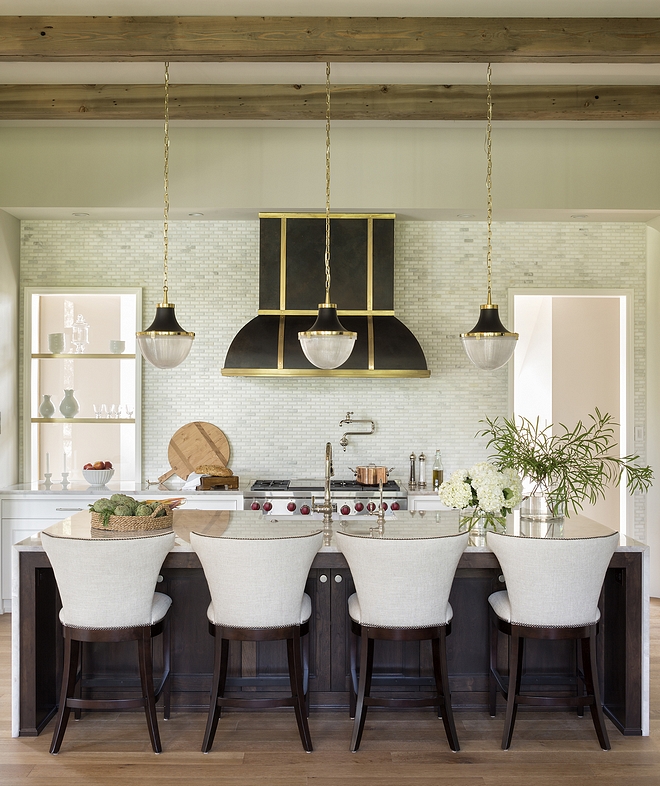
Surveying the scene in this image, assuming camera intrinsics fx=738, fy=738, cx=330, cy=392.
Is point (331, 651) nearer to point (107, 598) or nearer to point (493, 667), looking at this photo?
point (493, 667)

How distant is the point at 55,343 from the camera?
6.11 m

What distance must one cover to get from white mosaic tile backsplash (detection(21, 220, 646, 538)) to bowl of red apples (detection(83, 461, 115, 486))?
1.38 ft

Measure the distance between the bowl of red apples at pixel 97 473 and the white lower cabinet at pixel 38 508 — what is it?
0.22 metres

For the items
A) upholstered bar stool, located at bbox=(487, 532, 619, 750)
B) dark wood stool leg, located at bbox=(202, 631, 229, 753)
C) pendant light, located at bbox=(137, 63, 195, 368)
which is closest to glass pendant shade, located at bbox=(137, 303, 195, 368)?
pendant light, located at bbox=(137, 63, 195, 368)

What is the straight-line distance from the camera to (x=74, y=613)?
3.12 meters

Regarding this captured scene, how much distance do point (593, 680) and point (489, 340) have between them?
163 cm

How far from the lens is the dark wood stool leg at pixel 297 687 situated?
3.15 m

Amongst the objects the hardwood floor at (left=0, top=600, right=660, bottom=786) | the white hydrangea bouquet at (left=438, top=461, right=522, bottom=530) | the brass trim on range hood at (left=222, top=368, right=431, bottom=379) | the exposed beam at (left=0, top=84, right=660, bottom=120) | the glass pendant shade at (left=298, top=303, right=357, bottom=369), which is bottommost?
the hardwood floor at (left=0, top=600, right=660, bottom=786)

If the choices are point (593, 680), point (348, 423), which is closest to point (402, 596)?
point (593, 680)

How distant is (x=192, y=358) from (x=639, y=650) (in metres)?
4.00

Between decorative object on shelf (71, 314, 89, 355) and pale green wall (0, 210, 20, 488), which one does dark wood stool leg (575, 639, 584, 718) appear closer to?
pale green wall (0, 210, 20, 488)

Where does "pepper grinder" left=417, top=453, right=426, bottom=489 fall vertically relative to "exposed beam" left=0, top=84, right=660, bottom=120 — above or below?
below

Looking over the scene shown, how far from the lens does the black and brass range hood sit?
5578mm

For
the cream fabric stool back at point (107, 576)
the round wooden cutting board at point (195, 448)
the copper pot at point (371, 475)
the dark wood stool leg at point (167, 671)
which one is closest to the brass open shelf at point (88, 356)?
the round wooden cutting board at point (195, 448)
